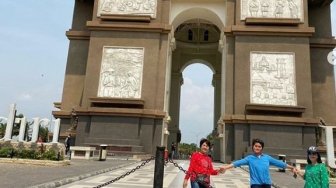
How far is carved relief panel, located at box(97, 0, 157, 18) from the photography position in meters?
24.6

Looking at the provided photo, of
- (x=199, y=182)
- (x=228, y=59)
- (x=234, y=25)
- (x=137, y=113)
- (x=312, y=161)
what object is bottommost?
(x=199, y=182)

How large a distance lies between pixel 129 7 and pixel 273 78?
1157 cm

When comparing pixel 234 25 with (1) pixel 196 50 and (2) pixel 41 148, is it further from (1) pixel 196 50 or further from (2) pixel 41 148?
(2) pixel 41 148

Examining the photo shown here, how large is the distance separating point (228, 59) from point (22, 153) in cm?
1519

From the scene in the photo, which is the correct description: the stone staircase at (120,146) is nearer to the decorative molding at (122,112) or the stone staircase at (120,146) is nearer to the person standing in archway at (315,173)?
the decorative molding at (122,112)

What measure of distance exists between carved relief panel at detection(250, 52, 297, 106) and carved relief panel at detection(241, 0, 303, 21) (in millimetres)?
2881

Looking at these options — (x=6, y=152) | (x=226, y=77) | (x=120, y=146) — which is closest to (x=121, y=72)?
(x=120, y=146)

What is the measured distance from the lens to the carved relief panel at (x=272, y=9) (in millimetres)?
23688

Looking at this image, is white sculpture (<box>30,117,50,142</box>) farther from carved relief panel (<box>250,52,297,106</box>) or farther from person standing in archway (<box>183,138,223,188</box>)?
carved relief panel (<box>250,52,297,106</box>)

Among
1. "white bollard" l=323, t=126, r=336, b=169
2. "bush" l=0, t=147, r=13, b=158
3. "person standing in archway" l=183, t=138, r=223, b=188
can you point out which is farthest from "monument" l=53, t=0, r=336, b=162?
"person standing in archway" l=183, t=138, r=223, b=188

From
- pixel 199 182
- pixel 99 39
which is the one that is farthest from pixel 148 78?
pixel 199 182

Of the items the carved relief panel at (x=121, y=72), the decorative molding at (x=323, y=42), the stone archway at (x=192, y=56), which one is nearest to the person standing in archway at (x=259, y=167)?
the carved relief panel at (x=121, y=72)

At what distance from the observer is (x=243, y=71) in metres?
22.8

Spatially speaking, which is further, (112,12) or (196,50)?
(196,50)
